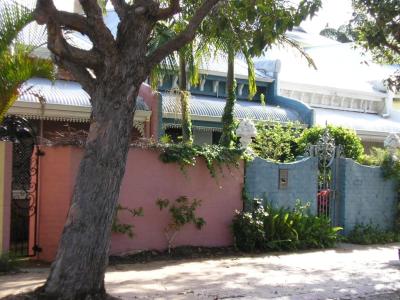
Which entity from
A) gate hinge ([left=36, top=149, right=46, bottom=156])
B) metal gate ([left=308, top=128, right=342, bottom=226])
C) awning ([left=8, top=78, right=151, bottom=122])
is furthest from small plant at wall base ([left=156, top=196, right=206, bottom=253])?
metal gate ([left=308, top=128, right=342, bottom=226])

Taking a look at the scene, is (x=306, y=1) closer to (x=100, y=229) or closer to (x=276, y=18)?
(x=276, y=18)

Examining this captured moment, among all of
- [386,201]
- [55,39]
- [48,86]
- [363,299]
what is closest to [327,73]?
[386,201]

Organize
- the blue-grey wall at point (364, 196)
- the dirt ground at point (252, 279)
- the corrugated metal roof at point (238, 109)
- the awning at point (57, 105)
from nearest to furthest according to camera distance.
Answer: the dirt ground at point (252, 279), the awning at point (57, 105), the blue-grey wall at point (364, 196), the corrugated metal roof at point (238, 109)

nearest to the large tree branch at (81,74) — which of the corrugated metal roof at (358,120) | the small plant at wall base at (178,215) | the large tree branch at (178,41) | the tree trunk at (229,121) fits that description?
the large tree branch at (178,41)

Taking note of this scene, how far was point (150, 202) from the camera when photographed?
11.0 meters

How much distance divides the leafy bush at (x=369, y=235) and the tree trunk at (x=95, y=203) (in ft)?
29.6

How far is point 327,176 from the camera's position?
14617 mm

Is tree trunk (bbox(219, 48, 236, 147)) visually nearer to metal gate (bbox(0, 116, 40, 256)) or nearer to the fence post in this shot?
metal gate (bbox(0, 116, 40, 256))

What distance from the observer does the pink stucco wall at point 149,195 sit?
33.0 feet

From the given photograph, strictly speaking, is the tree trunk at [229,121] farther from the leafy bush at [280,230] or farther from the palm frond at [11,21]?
the palm frond at [11,21]

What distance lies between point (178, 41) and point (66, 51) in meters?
1.45

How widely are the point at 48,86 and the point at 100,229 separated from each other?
336 inches

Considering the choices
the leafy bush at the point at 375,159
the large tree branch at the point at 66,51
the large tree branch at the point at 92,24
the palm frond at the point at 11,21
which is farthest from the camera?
the leafy bush at the point at 375,159

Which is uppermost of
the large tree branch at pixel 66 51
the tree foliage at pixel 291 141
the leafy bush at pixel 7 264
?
the large tree branch at pixel 66 51
